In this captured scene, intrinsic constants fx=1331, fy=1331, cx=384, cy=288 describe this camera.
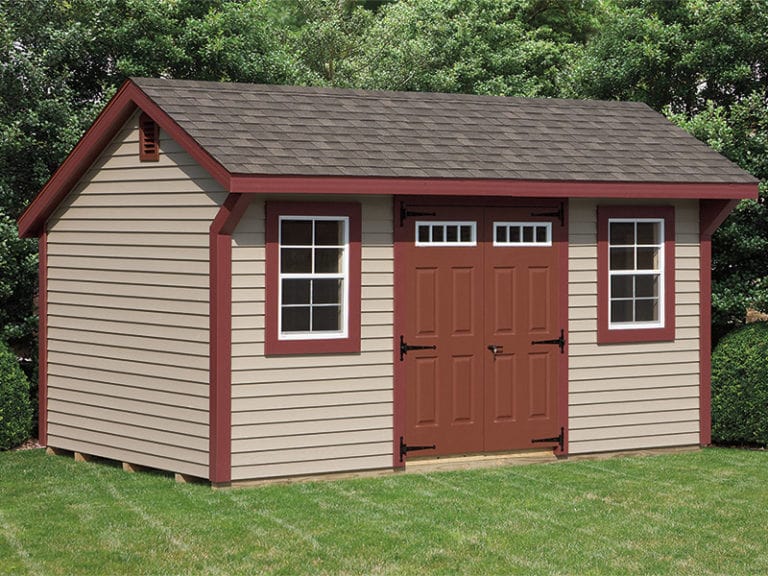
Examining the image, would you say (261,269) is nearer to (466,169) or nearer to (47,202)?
(466,169)

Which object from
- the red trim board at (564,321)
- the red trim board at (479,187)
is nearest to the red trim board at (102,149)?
the red trim board at (479,187)

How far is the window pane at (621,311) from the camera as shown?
44.7 feet

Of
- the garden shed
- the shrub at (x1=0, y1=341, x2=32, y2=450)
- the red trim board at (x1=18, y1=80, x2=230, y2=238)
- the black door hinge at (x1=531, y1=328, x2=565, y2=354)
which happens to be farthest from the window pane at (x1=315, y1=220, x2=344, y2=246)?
the shrub at (x1=0, y1=341, x2=32, y2=450)

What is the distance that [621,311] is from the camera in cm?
1365

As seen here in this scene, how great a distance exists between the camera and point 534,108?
1464 cm

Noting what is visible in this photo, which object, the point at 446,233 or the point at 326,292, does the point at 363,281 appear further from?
the point at 446,233

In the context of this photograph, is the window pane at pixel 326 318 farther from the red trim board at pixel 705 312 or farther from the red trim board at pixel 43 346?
the red trim board at pixel 705 312

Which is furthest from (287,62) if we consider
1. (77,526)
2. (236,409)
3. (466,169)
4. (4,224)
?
(77,526)

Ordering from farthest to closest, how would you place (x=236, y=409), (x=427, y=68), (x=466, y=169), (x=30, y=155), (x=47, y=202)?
(x=427, y=68), (x=30, y=155), (x=47, y=202), (x=466, y=169), (x=236, y=409)

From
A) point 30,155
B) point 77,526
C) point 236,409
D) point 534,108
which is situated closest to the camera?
point 77,526

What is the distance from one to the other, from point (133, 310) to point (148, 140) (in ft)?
5.33

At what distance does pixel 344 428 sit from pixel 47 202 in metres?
4.06

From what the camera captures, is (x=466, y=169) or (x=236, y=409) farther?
(x=466, y=169)

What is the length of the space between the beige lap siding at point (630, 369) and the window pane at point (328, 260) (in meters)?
2.52
